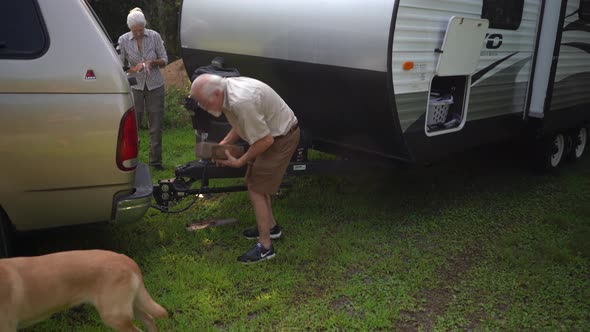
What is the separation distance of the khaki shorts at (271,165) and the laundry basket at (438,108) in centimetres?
137

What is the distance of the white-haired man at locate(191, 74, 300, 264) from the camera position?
3711 millimetres

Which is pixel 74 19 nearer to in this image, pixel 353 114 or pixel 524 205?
pixel 353 114

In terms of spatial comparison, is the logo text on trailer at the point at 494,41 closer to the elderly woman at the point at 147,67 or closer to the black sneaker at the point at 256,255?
the black sneaker at the point at 256,255

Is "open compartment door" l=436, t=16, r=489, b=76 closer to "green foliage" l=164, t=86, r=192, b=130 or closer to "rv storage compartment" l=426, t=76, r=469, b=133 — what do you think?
"rv storage compartment" l=426, t=76, r=469, b=133

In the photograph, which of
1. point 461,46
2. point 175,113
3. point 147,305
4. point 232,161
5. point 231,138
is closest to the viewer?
point 147,305

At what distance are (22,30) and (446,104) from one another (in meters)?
3.58

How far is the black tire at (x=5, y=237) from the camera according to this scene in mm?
3355

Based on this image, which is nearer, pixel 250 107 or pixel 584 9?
pixel 250 107

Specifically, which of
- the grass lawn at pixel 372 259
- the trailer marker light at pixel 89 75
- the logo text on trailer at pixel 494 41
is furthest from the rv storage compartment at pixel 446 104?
the trailer marker light at pixel 89 75

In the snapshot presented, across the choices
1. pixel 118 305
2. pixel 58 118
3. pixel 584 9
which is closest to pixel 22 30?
pixel 58 118

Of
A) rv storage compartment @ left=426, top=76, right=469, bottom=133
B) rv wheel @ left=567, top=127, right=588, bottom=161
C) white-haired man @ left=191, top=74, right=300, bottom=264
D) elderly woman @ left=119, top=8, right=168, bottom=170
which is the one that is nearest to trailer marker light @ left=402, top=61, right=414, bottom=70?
rv storage compartment @ left=426, top=76, right=469, bottom=133

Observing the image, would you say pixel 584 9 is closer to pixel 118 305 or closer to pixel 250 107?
pixel 250 107

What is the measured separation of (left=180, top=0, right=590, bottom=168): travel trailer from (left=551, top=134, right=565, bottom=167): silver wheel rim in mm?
443

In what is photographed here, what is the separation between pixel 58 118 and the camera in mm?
3293
